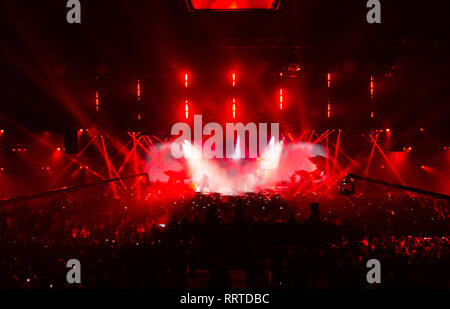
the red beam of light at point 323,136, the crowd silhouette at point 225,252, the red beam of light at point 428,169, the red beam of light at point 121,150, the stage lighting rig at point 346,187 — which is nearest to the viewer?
the crowd silhouette at point 225,252

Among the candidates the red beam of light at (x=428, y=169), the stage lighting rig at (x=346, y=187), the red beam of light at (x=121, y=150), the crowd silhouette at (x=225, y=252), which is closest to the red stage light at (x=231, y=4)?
the crowd silhouette at (x=225, y=252)

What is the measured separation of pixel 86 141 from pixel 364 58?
8.68m

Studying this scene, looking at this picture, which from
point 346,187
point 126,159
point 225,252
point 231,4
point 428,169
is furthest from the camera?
point 428,169

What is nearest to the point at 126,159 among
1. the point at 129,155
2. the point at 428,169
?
the point at 129,155

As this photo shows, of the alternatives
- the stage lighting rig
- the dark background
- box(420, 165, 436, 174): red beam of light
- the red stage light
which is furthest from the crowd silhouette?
box(420, 165, 436, 174): red beam of light

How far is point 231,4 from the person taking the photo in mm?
2969

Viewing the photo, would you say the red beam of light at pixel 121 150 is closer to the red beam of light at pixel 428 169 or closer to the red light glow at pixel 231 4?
the red light glow at pixel 231 4

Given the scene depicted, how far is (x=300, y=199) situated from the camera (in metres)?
6.46

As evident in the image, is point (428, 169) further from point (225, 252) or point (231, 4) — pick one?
point (231, 4)

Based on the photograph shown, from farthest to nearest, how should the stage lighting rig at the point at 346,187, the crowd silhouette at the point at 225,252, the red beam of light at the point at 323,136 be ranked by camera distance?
the red beam of light at the point at 323,136 < the stage lighting rig at the point at 346,187 < the crowd silhouette at the point at 225,252

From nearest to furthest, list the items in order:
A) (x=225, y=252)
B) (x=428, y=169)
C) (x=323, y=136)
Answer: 1. (x=225, y=252)
2. (x=323, y=136)
3. (x=428, y=169)

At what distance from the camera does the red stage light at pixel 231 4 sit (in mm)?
2910

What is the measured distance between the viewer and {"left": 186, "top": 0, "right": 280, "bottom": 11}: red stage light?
2.91 metres
